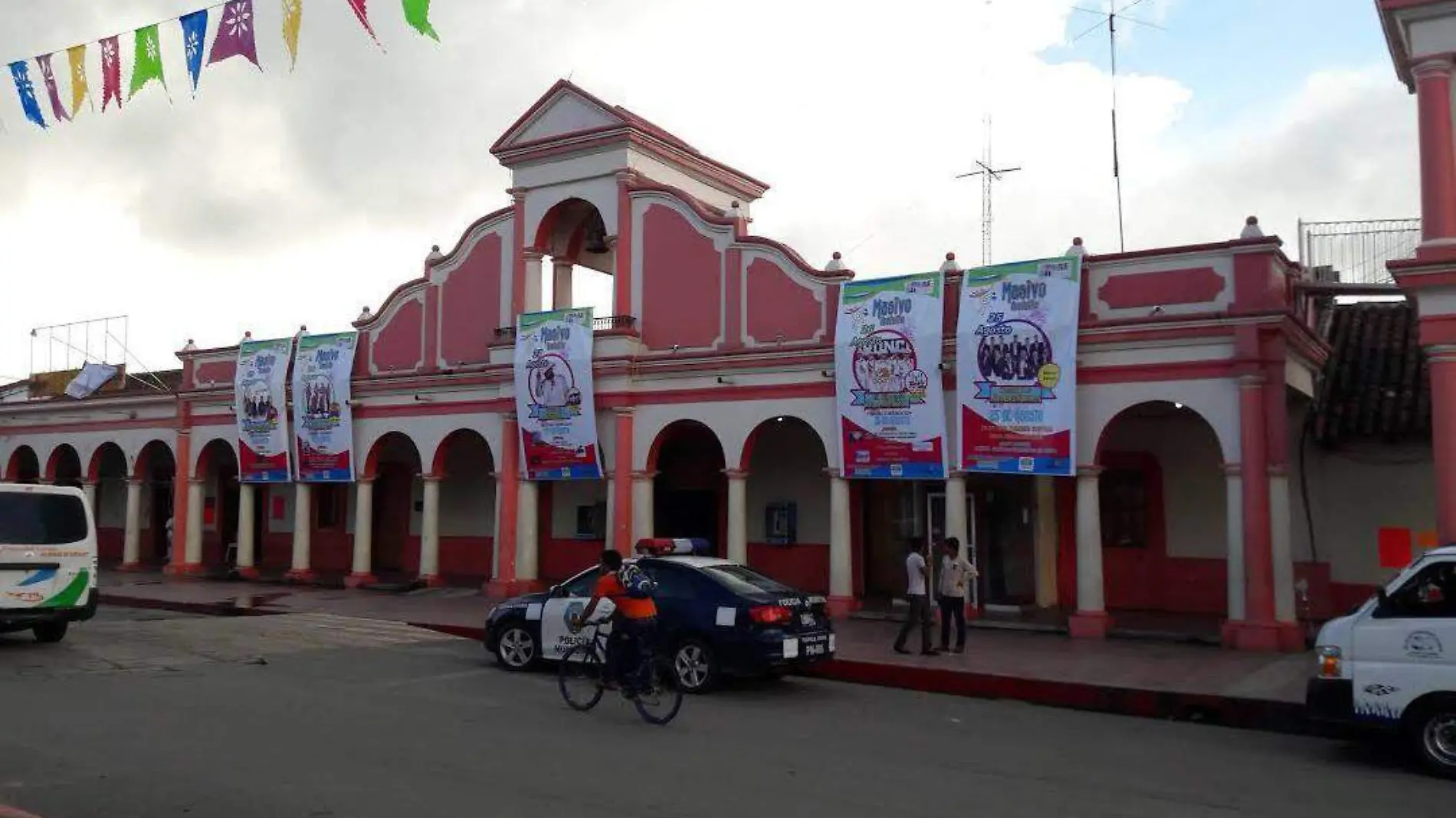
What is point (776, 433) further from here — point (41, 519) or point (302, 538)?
point (41, 519)

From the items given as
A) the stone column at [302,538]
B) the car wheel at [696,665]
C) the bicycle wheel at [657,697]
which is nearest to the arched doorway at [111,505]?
the stone column at [302,538]

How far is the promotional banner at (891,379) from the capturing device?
17.8 meters

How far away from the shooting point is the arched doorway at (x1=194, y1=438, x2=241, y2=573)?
1147 inches

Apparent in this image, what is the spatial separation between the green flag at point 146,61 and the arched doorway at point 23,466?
66.5 feet

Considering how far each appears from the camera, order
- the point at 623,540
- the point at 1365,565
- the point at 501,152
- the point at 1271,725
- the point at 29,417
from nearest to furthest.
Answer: the point at 1271,725 → the point at 1365,565 → the point at 623,540 → the point at 501,152 → the point at 29,417

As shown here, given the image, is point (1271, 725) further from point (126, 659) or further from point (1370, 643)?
→ point (126, 659)

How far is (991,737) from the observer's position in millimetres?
10039

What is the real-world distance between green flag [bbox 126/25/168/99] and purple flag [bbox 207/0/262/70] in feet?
4.23

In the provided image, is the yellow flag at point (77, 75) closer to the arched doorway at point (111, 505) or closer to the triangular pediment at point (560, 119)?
the triangular pediment at point (560, 119)

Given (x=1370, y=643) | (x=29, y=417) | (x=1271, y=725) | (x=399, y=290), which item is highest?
(x=399, y=290)

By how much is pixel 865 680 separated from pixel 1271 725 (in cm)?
437

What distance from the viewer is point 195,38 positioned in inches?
595

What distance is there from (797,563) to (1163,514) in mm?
6534

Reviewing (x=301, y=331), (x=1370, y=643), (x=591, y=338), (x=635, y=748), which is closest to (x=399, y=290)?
(x=301, y=331)
